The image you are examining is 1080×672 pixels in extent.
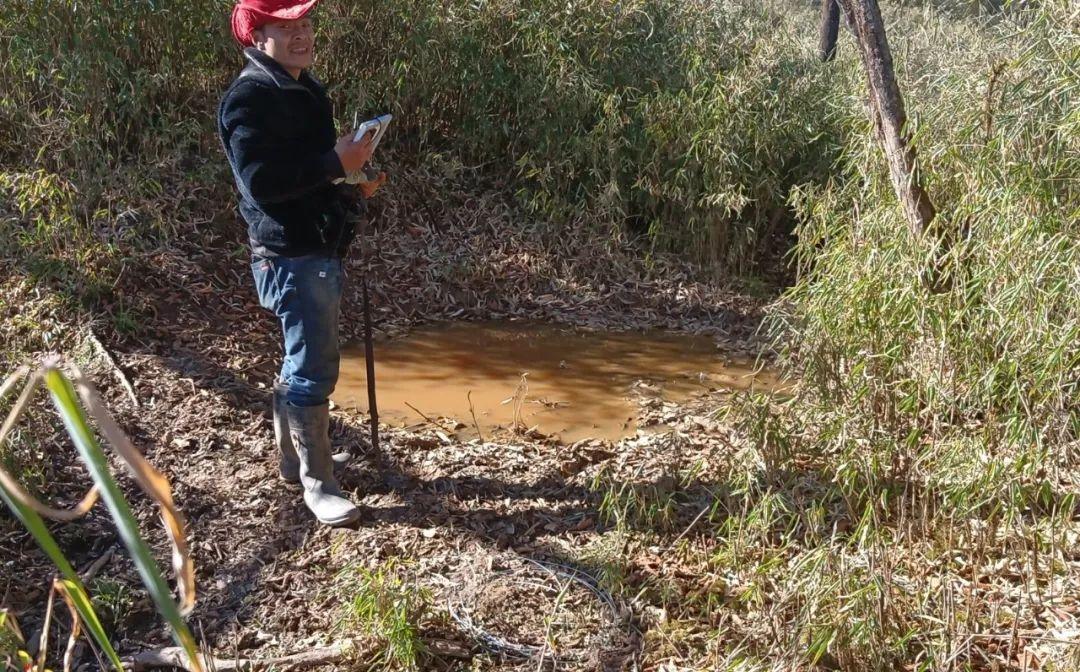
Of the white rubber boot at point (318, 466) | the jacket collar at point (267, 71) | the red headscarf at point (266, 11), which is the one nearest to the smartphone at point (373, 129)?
the jacket collar at point (267, 71)

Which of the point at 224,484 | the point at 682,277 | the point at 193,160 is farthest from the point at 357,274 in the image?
the point at 224,484

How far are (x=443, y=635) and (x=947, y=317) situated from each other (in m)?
2.05

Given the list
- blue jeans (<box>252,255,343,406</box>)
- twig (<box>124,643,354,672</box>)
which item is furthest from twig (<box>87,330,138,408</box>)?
twig (<box>124,643,354,672</box>)

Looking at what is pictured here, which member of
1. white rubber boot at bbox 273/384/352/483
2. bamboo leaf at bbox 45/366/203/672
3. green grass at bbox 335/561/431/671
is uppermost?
bamboo leaf at bbox 45/366/203/672

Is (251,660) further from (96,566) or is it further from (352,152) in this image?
(352,152)

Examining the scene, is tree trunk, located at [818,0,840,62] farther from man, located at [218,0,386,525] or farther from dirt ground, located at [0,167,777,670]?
man, located at [218,0,386,525]

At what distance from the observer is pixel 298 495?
358cm

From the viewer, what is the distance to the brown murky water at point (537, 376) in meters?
4.54

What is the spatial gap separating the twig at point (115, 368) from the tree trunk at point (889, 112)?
3276 mm

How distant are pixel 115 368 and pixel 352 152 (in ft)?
6.71

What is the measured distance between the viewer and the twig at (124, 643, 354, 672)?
8.82 feet

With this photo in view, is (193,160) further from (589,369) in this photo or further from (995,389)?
(995,389)

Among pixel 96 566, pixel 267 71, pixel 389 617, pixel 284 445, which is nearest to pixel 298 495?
pixel 284 445

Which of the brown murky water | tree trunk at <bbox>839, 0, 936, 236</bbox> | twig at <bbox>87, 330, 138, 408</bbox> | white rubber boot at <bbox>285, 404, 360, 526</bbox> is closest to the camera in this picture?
white rubber boot at <bbox>285, 404, 360, 526</bbox>
